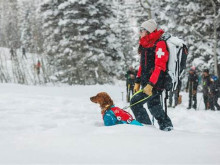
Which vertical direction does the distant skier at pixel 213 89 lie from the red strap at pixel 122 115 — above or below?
below

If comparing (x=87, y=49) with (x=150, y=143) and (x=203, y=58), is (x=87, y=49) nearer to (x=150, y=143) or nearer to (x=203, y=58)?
(x=203, y=58)

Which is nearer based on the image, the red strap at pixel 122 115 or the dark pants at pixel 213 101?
the red strap at pixel 122 115

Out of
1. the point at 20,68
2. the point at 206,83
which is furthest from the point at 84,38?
the point at 206,83

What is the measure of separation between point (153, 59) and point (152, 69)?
0.51ft

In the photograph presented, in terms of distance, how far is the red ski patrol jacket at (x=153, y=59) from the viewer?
383cm

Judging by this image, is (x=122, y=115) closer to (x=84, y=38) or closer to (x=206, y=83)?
(x=206, y=83)

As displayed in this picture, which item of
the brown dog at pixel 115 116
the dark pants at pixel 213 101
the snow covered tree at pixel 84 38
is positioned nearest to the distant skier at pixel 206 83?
the dark pants at pixel 213 101

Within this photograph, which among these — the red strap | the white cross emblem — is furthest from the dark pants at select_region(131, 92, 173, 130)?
the white cross emblem

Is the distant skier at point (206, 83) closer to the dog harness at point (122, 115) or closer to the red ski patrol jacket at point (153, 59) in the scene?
the red ski patrol jacket at point (153, 59)

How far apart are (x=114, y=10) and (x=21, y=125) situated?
1638 centimetres

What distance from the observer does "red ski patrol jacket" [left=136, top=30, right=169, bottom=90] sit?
383 centimetres

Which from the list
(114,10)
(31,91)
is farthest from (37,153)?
(114,10)

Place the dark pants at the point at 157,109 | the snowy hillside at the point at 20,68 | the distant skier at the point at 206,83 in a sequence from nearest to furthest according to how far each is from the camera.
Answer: the dark pants at the point at 157,109
the distant skier at the point at 206,83
the snowy hillside at the point at 20,68

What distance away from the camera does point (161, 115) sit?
13.9 feet
